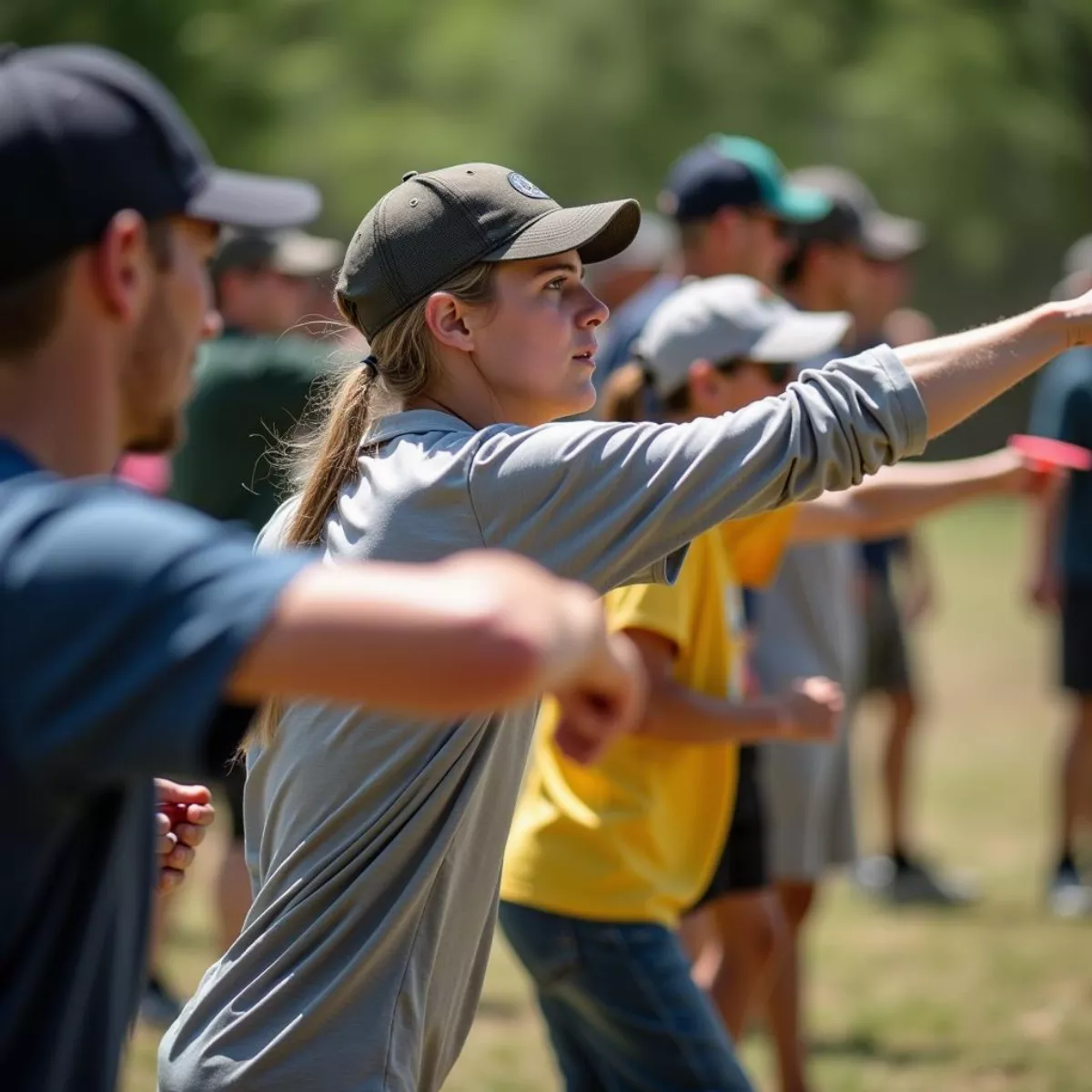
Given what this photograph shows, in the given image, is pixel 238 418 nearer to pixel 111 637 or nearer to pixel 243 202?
pixel 243 202

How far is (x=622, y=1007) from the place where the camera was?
11.4ft

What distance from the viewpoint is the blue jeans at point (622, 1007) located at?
342cm

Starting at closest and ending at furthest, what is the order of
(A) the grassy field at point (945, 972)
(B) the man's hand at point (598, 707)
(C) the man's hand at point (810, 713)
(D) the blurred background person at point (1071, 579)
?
(B) the man's hand at point (598, 707), (C) the man's hand at point (810, 713), (A) the grassy field at point (945, 972), (D) the blurred background person at point (1071, 579)

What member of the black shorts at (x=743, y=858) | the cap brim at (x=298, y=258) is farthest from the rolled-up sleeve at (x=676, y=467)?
the cap brim at (x=298, y=258)

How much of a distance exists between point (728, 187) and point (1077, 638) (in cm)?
291

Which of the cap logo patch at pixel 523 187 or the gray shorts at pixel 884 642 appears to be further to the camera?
the gray shorts at pixel 884 642

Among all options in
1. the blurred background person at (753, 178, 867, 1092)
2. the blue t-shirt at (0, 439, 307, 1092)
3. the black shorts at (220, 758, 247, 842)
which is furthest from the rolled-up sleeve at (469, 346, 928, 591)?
the black shorts at (220, 758, 247, 842)

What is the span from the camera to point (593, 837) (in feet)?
12.0

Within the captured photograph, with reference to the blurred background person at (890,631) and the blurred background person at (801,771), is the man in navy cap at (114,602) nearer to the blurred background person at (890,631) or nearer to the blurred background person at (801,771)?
the blurred background person at (801,771)

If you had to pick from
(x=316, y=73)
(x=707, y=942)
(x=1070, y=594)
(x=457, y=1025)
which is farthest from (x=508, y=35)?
(x=457, y=1025)

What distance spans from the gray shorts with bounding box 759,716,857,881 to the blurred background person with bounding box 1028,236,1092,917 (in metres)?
2.25

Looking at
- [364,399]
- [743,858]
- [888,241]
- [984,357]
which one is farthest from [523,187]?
[888,241]

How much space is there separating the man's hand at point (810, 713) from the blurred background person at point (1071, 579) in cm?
395

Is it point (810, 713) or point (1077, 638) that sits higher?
point (810, 713)
